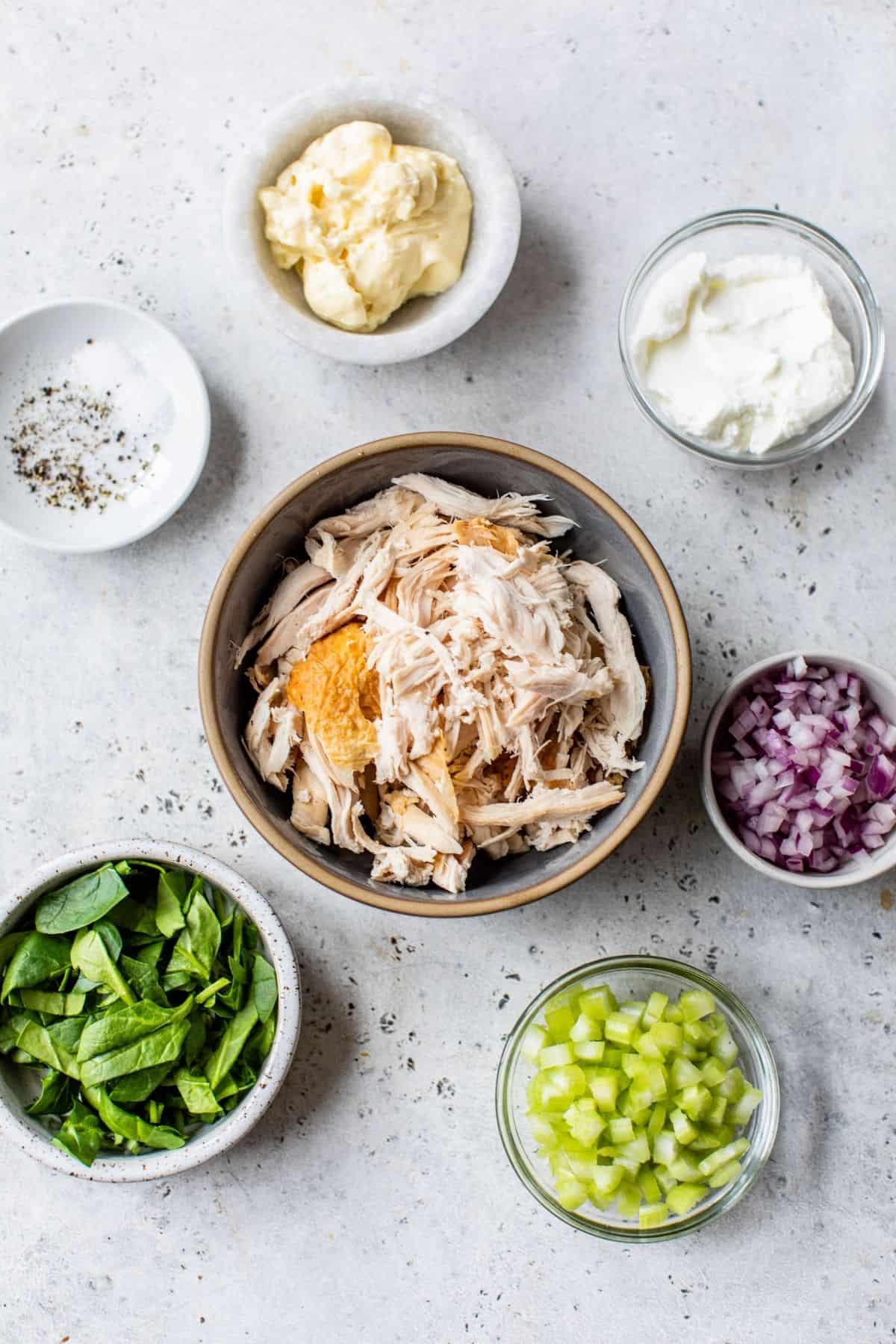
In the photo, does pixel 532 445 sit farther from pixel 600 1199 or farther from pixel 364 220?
pixel 600 1199

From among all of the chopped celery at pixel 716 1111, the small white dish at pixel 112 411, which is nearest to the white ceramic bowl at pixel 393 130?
the small white dish at pixel 112 411

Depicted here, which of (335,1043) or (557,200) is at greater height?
(557,200)

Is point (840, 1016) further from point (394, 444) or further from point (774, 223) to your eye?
point (774, 223)

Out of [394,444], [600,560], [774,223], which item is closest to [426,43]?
[774,223]

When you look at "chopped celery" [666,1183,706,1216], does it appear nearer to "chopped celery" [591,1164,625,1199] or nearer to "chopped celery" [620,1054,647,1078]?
"chopped celery" [591,1164,625,1199]

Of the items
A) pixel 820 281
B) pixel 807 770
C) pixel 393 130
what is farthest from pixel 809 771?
pixel 393 130
